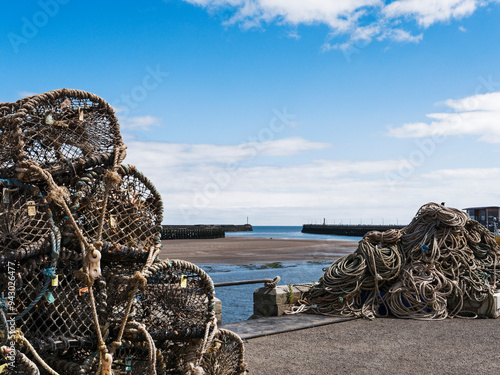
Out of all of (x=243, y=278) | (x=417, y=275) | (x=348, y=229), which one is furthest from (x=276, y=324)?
(x=348, y=229)

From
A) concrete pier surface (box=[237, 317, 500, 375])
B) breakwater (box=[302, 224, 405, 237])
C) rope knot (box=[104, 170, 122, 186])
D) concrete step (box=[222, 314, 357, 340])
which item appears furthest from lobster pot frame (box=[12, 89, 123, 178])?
breakwater (box=[302, 224, 405, 237])

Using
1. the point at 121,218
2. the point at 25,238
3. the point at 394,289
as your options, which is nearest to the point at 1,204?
the point at 25,238

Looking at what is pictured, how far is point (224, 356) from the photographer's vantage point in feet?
13.6

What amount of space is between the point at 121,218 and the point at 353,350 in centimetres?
329

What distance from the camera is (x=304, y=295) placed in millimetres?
8094

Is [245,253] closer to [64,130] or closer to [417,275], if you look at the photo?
[417,275]

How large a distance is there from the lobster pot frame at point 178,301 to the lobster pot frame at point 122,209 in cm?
30

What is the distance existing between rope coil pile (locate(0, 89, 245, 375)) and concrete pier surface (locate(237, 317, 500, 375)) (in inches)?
45.5

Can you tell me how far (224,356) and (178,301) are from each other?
652mm

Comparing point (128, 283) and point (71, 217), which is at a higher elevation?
point (71, 217)

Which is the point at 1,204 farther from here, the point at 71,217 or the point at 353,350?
the point at 353,350

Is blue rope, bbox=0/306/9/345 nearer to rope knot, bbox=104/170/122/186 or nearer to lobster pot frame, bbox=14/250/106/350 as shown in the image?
lobster pot frame, bbox=14/250/106/350

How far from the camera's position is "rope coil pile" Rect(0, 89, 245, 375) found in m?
3.22

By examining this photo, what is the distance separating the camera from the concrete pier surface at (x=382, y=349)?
490 centimetres
